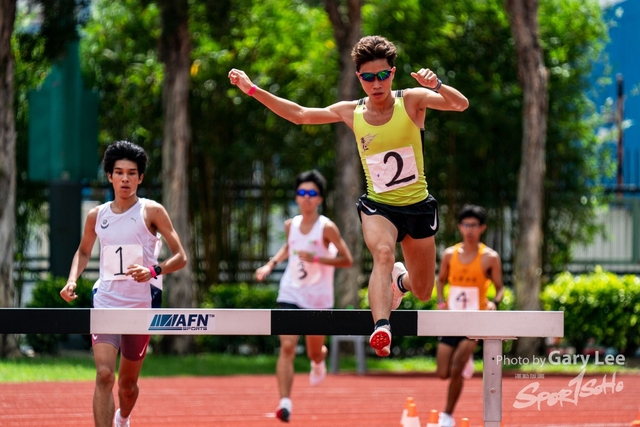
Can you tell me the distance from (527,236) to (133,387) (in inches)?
406

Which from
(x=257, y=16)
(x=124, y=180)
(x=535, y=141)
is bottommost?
(x=124, y=180)

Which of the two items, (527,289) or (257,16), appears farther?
(257,16)

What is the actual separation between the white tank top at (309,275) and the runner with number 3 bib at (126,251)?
290 cm

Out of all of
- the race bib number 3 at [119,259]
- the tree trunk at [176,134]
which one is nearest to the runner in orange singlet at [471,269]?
the race bib number 3 at [119,259]

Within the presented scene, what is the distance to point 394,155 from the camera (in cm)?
709

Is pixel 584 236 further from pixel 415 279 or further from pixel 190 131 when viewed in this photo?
pixel 415 279

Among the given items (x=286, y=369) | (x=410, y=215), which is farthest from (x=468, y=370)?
(x=410, y=215)

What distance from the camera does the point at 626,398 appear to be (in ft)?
40.0

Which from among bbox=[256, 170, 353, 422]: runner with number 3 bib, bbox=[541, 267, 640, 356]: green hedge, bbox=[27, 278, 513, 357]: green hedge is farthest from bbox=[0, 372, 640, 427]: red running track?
bbox=[541, 267, 640, 356]: green hedge

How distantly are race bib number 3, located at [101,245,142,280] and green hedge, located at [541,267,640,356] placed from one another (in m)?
10.9

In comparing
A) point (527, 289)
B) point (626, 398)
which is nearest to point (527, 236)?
point (527, 289)

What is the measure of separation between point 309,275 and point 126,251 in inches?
130

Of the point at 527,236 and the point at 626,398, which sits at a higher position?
the point at 527,236

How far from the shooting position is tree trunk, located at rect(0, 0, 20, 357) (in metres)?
15.7
